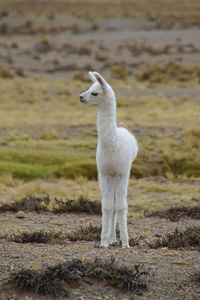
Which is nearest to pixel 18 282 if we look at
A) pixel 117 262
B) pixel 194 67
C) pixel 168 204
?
pixel 117 262

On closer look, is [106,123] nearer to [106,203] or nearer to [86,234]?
[106,203]

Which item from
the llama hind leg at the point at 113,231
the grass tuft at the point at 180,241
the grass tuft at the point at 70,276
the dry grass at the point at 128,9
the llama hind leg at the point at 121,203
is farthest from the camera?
the dry grass at the point at 128,9

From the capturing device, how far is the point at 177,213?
10039mm

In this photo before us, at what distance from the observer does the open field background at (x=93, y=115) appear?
9.35 meters

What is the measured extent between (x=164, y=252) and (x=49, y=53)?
37870mm

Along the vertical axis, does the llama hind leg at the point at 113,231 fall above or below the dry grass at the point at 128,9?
below

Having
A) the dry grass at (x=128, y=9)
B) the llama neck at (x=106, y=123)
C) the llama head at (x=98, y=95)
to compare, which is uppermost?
the dry grass at (x=128, y=9)

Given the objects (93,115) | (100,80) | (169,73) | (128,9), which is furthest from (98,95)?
(128,9)

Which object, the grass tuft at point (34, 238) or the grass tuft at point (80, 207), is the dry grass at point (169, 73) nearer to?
the grass tuft at point (80, 207)

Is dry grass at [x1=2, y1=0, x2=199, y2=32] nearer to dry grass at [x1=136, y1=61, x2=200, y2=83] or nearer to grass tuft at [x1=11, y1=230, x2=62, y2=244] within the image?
dry grass at [x1=136, y1=61, x2=200, y2=83]

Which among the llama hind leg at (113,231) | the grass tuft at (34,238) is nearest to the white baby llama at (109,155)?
the llama hind leg at (113,231)

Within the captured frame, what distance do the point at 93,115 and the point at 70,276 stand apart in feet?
61.7

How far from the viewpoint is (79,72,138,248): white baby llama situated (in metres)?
7.03

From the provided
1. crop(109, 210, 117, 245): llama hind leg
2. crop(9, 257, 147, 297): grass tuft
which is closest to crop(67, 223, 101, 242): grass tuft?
crop(109, 210, 117, 245): llama hind leg
